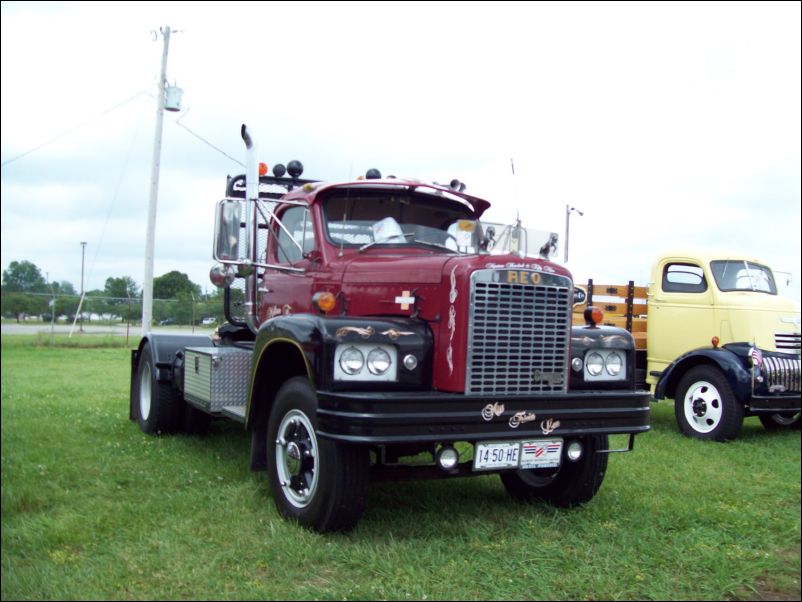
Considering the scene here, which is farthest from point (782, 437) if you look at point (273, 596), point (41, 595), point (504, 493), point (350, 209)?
point (41, 595)

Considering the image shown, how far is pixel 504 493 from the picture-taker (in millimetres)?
6344

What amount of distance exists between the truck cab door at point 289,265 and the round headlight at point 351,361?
140 centimetres

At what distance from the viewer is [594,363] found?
5.61 metres

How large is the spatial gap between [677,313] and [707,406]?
5.32 feet

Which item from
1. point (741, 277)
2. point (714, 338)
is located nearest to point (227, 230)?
point (714, 338)

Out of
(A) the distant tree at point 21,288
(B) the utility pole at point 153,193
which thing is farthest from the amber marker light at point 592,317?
(B) the utility pole at point 153,193

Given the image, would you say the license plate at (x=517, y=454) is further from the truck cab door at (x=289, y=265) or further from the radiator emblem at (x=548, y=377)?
the truck cab door at (x=289, y=265)

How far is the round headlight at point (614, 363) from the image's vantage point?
5.68m

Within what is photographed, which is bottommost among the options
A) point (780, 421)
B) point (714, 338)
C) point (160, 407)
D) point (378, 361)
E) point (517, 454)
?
point (780, 421)

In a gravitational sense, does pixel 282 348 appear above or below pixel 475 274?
below

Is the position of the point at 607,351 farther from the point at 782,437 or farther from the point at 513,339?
the point at 782,437

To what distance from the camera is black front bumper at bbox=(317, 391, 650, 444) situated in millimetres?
4367

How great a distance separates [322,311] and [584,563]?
230 cm

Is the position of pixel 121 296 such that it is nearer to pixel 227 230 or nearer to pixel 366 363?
pixel 227 230
